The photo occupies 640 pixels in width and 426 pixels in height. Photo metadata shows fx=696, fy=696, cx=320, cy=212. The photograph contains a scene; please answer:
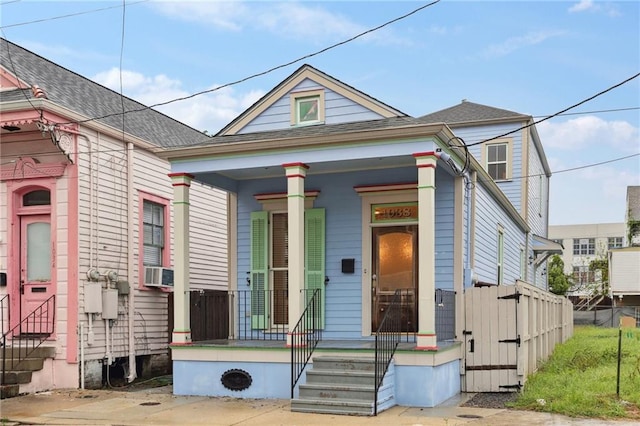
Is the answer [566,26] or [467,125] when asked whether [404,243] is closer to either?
[566,26]

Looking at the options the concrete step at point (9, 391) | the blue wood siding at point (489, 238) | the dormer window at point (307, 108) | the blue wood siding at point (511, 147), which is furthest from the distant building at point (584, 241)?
the concrete step at point (9, 391)

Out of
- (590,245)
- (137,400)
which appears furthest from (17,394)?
(590,245)

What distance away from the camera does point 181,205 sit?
437 inches

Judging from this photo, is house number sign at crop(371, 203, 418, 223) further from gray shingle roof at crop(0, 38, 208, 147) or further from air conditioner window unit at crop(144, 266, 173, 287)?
gray shingle roof at crop(0, 38, 208, 147)

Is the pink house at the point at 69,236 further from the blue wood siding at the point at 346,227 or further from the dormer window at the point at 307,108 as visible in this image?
the blue wood siding at the point at 346,227

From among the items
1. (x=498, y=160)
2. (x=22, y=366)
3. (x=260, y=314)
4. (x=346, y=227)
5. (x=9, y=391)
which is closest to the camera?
(x=9, y=391)

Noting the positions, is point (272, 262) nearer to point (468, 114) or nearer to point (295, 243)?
point (295, 243)

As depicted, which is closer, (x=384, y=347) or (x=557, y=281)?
(x=384, y=347)

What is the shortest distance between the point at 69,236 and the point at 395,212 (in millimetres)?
5378

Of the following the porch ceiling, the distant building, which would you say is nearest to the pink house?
the porch ceiling

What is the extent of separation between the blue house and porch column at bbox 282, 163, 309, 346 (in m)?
0.02

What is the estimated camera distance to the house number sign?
11469mm

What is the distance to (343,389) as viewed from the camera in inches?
353

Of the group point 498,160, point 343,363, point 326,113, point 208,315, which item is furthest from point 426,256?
point 498,160
